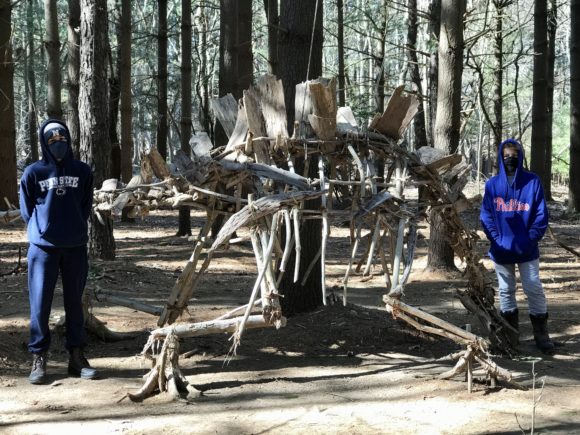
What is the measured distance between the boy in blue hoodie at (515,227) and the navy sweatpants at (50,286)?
12.7 ft

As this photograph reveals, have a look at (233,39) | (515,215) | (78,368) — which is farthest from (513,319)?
(233,39)

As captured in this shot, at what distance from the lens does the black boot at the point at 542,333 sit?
6.95 metres

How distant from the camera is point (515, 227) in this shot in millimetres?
6844

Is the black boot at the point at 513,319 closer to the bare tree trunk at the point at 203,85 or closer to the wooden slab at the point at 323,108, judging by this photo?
the wooden slab at the point at 323,108

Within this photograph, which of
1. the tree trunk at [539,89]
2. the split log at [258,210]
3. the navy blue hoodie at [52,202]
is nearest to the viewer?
the split log at [258,210]

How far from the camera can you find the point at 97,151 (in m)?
10.9

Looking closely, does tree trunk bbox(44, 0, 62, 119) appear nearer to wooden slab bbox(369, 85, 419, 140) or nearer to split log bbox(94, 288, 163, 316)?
split log bbox(94, 288, 163, 316)

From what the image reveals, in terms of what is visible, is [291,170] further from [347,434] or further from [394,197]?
[347,434]

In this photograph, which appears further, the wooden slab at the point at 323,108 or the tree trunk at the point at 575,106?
the tree trunk at the point at 575,106

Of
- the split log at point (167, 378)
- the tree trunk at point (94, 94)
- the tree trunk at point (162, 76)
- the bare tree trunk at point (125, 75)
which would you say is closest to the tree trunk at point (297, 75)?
the split log at point (167, 378)

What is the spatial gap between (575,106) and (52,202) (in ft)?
→ 58.3

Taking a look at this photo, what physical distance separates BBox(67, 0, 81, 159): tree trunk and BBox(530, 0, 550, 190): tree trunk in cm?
1120

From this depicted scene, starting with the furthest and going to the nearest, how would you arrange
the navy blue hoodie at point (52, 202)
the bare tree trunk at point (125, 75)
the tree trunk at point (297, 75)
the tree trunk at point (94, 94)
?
the bare tree trunk at point (125, 75)
the tree trunk at point (94, 94)
the tree trunk at point (297, 75)
the navy blue hoodie at point (52, 202)

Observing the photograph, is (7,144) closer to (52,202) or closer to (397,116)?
(52,202)
